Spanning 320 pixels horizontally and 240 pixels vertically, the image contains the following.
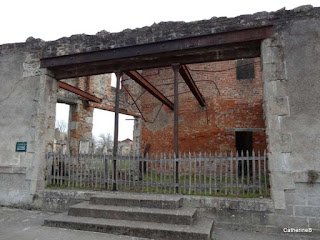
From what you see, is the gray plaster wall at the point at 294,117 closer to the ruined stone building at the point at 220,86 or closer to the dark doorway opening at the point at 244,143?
the ruined stone building at the point at 220,86

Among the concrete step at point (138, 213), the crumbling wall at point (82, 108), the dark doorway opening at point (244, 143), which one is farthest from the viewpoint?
the crumbling wall at point (82, 108)

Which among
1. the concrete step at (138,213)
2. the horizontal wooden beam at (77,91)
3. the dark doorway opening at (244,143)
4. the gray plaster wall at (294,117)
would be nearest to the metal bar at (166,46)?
the gray plaster wall at (294,117)

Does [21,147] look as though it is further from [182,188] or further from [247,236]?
[247,236]

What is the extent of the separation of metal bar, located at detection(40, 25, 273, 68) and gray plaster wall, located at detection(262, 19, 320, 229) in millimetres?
333

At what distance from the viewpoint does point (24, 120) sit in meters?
6.46

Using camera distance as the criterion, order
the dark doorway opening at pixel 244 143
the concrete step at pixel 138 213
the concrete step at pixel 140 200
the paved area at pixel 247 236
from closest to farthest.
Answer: the paved area at pixel 247 236 < the concrete step at pixel 138 213 < the concrete step at pixel 140 200 < the dark doorway opening at pixel 244 143

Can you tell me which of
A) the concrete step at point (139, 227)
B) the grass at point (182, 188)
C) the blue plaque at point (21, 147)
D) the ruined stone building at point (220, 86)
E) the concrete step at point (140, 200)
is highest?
the ruined stone building at point (220, 86)

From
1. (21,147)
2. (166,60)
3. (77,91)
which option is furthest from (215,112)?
(21,147)

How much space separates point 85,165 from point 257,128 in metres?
6.77

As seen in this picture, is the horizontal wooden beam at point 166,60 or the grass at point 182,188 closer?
the grass at point 182,188

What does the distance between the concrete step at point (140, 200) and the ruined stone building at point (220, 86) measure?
125cm

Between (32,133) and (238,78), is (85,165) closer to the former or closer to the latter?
(32,133)

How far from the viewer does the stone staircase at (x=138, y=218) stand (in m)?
4.07

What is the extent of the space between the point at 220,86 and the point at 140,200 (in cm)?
703
